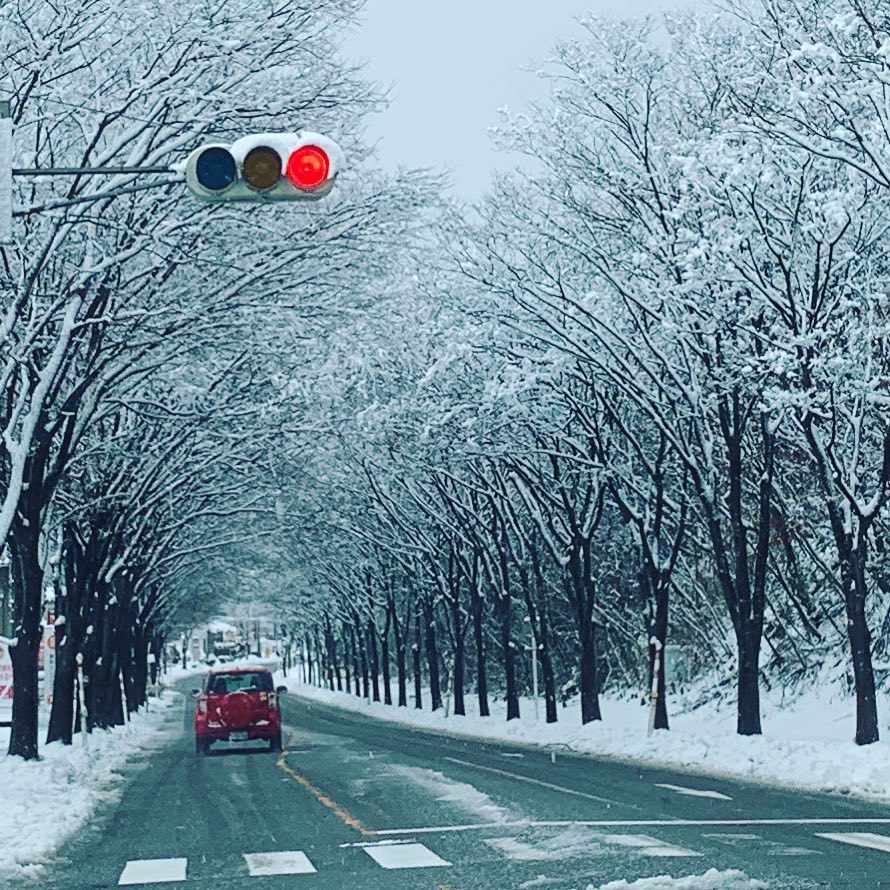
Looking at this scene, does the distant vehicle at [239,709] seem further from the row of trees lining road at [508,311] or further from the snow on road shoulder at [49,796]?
the row of trees lining road at [508,311]

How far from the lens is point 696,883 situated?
35.7ft

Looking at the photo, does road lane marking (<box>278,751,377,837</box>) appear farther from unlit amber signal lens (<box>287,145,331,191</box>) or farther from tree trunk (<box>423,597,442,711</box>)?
tree trunk (<box>423,597,442,711</box>)

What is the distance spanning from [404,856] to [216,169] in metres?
6.40

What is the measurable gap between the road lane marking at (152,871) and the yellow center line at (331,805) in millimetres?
2290

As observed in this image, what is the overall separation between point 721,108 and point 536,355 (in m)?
6.84

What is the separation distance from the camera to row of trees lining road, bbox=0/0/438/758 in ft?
64.0

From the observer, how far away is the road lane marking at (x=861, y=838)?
1357cm

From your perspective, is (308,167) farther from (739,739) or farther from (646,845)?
(739,739)

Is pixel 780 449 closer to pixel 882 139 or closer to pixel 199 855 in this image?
pixel 882 139

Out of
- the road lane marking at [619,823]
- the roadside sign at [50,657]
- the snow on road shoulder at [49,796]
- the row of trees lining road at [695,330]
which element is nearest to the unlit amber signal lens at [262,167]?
the snow on road shoulder at [49,796]

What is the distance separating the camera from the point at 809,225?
22484 mm

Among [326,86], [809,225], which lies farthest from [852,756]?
[326,86]

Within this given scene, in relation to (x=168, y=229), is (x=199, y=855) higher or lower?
lower

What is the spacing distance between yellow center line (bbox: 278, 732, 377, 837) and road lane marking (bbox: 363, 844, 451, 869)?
4.14ft
